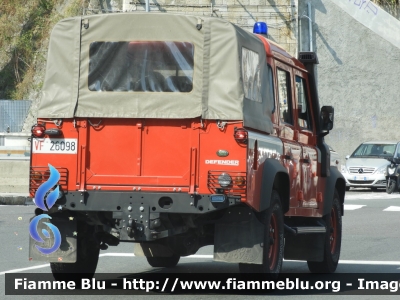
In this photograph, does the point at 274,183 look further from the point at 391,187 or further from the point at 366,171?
the point at 366,171

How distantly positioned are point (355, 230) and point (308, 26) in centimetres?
2403

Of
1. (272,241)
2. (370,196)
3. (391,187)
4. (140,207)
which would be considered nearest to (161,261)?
(272,241)

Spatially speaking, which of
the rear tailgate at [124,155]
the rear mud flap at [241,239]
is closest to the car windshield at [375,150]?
the rear mud flap at [241,239]

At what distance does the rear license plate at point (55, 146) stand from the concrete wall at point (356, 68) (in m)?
32.9

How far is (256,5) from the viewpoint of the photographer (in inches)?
1624

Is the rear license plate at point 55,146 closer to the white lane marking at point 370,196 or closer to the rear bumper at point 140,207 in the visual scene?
the rear bumper at point 140,207

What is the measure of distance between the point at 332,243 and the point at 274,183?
8.55ft

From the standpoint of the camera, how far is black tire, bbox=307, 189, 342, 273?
39.2ft

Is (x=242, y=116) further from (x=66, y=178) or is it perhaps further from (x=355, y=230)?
(x=355, y=230)

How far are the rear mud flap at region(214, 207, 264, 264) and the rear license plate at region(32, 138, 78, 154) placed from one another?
158cm

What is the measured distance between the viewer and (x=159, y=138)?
9383mm

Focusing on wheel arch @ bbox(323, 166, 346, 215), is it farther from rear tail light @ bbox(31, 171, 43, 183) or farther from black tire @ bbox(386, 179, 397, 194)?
black tire @ bbox(386, 179, 397, 194)

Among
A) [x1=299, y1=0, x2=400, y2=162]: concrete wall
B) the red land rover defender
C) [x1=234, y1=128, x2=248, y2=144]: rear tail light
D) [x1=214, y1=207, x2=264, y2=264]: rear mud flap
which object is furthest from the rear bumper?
[x1=299, y1=0, x2=400, y2=162]: concrete wall

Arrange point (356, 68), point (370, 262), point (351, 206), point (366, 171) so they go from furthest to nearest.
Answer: point (356, 68)
point (366, 171)
point (351, 206)
point (370, 262)
